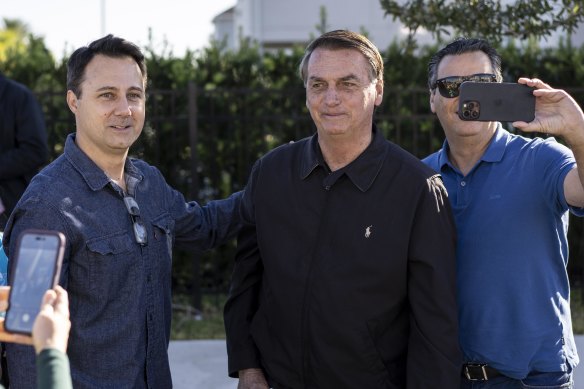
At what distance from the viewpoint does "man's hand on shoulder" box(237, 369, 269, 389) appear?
3.31 meters

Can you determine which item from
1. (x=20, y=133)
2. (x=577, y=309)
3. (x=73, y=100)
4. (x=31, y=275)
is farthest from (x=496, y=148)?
(x=577, y=309)

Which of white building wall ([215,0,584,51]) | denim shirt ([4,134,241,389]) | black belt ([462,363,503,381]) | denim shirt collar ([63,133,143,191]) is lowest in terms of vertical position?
black belt ([462,363,503,381])

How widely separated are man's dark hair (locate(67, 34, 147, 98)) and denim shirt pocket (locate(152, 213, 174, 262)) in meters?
0.54

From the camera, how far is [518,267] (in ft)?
10.1

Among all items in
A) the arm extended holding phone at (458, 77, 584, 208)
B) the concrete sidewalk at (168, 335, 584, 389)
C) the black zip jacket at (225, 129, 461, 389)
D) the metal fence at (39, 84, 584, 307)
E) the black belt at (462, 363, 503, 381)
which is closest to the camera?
the arm extended holding phone at (458, 77, 584, 208)

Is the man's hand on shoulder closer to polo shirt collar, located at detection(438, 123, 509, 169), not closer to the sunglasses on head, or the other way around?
polo shirt collar, located at detection(438, 123, 509, 169)

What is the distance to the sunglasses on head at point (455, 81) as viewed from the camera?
328cm

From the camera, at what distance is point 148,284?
3236 millimetres

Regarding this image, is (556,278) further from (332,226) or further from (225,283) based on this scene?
(225,283)

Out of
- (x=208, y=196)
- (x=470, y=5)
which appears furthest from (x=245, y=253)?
(x=208, y=196)

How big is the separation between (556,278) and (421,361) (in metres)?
0.57

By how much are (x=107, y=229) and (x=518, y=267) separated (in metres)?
1.41

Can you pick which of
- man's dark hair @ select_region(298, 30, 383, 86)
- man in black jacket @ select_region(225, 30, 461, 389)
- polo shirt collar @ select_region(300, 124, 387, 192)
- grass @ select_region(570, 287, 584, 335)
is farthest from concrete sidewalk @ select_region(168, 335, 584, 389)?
man's dark hair @ select_region(298, 30, 383, 86)

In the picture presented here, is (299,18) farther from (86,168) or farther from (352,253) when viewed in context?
(352,253)
